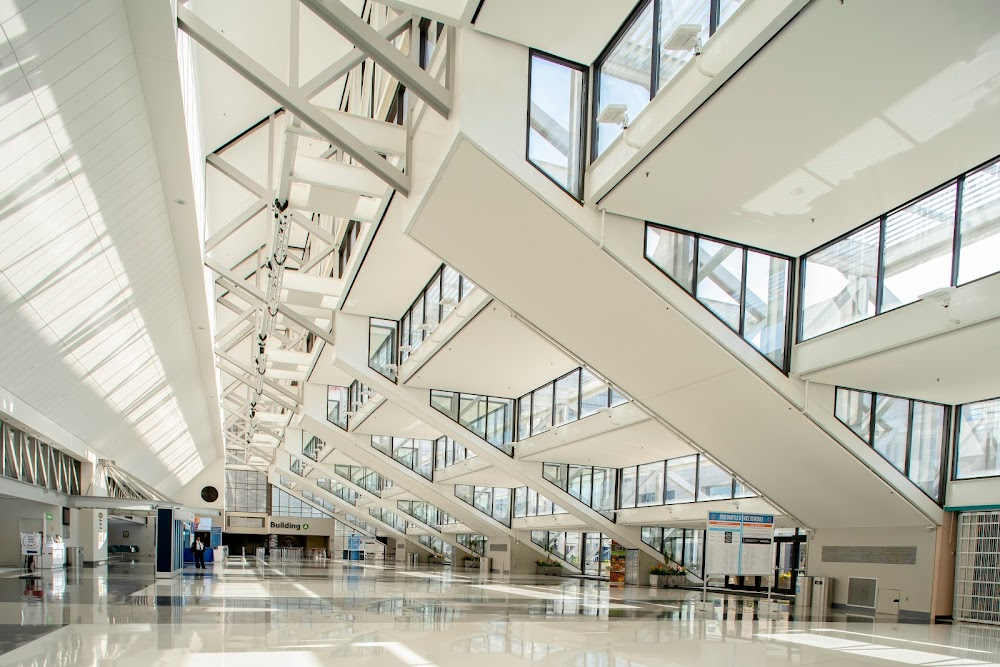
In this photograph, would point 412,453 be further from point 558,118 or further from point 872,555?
point 558,118

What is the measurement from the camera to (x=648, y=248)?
12664 millimetres

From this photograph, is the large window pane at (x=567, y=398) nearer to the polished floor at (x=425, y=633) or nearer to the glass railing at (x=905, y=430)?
the polished floor at (x=425, y=633)

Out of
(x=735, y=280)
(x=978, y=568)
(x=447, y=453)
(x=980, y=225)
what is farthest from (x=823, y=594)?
(x=447, y=453)

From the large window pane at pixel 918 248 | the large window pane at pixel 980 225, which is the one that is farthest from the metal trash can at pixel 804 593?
the large window pane at pixel 980 225

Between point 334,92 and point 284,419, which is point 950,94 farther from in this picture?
point 284,419

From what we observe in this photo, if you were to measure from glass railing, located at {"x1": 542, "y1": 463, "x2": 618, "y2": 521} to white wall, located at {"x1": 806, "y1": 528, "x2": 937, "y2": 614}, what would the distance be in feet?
35.9

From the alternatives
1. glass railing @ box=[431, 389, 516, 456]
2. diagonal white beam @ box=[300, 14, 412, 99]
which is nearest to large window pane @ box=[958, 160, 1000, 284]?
diagonal white beam @ box=[300, 14, 412, 99]

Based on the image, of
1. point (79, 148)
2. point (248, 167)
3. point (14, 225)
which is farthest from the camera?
point (248, 167)

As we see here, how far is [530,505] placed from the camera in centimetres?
3747

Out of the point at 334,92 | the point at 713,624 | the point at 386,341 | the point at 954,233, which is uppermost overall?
the point at 334,92

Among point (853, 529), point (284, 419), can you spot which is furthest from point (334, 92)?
point (284, 419)

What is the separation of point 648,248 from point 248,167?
12861mm

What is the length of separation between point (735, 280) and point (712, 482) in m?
13.1

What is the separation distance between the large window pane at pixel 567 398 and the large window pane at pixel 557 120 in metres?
13.7
